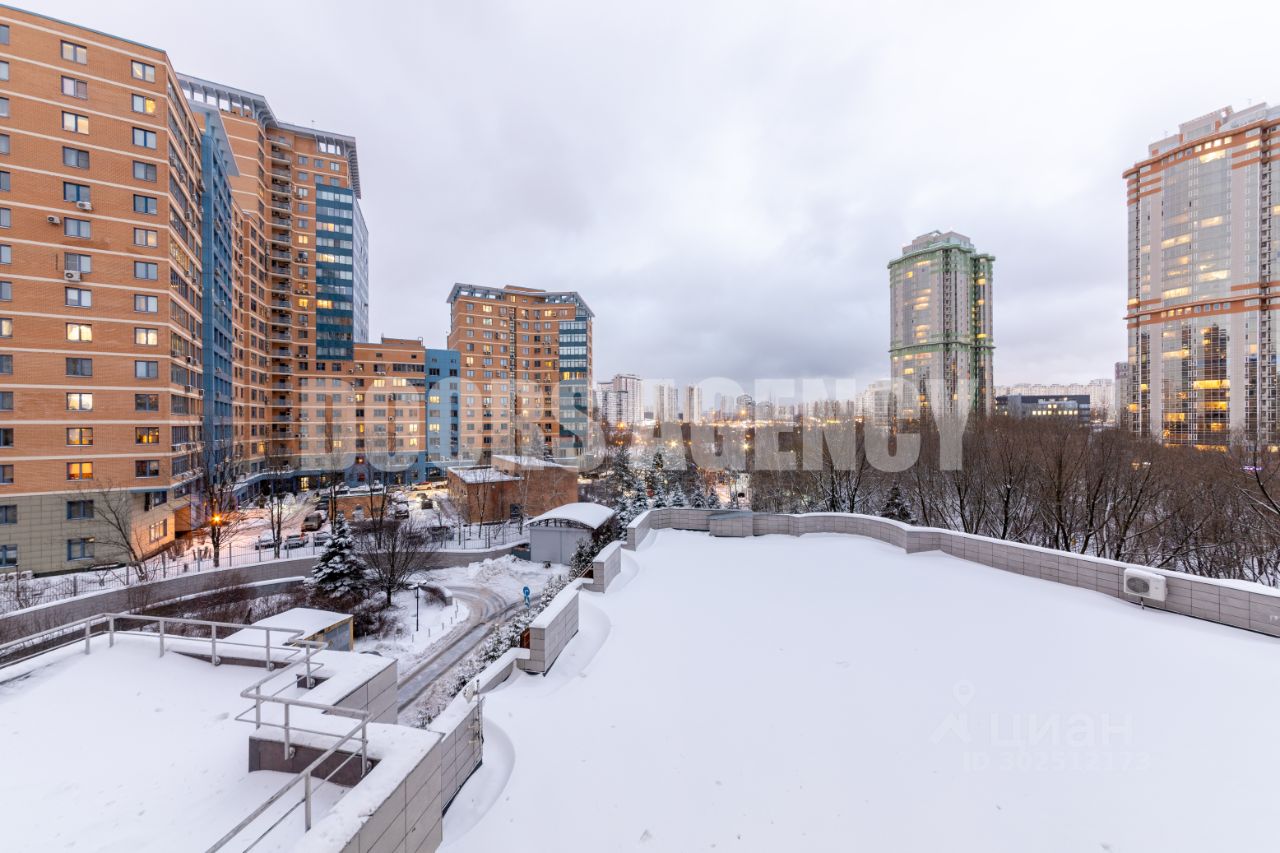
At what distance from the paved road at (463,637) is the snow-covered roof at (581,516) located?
5.23m

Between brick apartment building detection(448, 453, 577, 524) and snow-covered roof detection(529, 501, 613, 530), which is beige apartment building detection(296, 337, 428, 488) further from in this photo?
snow-covered roof detection(529, 501, 613, 530)

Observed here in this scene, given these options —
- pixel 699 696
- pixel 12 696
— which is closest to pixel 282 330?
pixel 12 696

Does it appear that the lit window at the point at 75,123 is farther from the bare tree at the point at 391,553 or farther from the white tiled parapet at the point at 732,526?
the white tiled parapet at the point at 732,526

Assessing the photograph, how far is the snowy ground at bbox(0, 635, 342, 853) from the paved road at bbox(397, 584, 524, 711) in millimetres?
11213

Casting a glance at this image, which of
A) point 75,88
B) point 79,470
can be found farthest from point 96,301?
point 75,88

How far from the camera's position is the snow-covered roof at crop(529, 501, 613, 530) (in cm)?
2702

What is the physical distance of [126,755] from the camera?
3.81 m

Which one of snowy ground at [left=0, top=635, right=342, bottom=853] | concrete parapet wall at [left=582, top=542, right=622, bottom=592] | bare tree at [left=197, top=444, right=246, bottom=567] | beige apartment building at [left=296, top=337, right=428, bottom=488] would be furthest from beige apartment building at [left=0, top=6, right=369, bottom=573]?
concrete parapet wall at [left=582, top=542, right=622, bottom=592]

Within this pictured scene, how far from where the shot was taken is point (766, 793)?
4.11 m

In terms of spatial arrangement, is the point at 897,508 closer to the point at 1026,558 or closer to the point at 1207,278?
the point at 1026,558

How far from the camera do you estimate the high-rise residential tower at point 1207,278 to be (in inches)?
1973

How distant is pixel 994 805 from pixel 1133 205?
87789mm

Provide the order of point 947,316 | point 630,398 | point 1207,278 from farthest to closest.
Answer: point 630,398 < point 947,316 < point 1207,278

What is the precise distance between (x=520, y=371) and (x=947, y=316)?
78.9m
